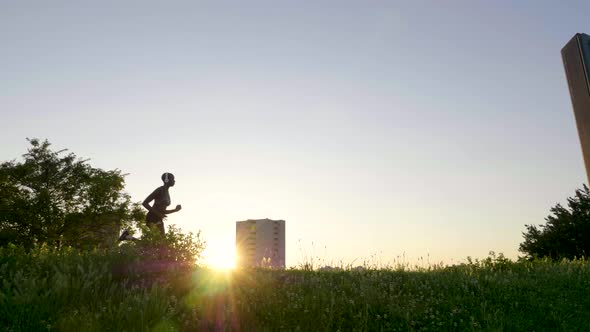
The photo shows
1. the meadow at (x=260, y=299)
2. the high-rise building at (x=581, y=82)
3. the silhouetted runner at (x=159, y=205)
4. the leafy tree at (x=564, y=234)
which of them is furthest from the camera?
the leafy tree at (x=564, y=234)

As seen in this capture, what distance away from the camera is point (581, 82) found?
3.36 meters

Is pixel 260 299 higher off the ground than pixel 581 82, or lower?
lower

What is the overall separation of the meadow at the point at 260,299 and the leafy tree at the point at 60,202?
26275 millimetres

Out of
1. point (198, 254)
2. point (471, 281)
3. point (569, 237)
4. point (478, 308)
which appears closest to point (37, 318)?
point (198, 254)

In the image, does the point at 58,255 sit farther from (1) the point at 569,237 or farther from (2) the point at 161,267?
(1) the point at 569,237

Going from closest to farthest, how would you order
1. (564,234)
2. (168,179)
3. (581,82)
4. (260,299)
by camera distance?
(581,82) < (260,299) < (168,179) < (564,234)

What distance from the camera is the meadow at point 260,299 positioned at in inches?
243

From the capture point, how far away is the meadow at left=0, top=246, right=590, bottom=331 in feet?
20.2

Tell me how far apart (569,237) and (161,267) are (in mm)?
31964

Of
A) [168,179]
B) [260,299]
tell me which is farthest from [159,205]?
[260,299]

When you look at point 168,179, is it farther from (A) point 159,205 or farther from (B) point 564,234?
(B) point 564,234

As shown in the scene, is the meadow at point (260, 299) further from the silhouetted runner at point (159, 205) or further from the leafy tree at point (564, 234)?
the leafy tree at point (564, 234)

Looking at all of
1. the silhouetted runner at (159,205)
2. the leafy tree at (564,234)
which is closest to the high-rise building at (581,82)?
the silhouetted runner at (159,205)

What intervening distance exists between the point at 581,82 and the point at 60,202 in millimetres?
38682
